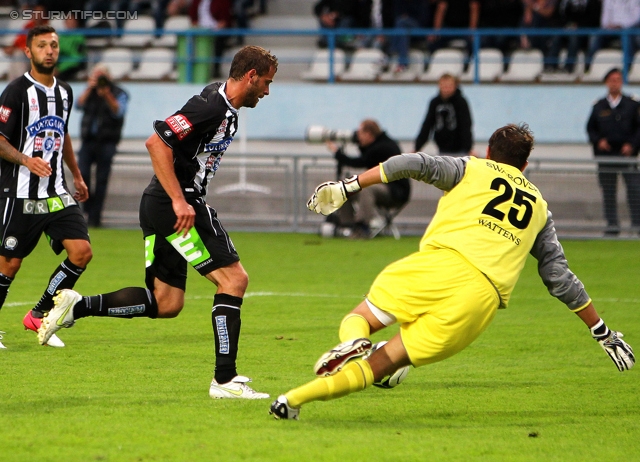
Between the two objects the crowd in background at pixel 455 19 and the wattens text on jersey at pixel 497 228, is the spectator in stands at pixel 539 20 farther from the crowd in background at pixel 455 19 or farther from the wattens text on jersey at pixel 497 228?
the wattens text on jersey at pixel 497 228

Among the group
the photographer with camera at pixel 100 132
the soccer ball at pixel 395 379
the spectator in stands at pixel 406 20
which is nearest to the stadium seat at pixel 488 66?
the spectator in stands at pixel 406 20

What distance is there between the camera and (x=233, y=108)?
6.20 metres

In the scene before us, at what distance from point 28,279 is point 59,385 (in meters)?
5.69

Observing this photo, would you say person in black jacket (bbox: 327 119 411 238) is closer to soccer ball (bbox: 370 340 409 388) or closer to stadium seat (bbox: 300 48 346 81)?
stadium seat (bbox: 300 48 346 81)

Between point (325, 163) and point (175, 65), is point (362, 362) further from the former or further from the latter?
point (175, 65)

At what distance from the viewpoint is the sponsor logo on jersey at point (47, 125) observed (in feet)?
25.3

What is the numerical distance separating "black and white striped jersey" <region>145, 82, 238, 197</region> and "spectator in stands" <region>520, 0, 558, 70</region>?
14.4m

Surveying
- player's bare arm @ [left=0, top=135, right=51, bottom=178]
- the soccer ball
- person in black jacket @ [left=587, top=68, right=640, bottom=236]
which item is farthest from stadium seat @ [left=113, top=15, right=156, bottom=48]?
the soccer ball

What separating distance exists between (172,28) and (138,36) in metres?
0.76

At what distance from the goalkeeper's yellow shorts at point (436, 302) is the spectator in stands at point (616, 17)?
49.1 ft

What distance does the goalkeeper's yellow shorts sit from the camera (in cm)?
529

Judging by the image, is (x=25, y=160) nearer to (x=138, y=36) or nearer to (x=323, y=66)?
(x=323, y=66)

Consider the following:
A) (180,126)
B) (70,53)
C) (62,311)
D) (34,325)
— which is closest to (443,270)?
(180,126)

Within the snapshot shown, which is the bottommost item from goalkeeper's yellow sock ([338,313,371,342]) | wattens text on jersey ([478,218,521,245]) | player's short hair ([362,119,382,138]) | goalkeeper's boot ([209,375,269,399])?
goalkeeper's boot ([209,375,269,399])
